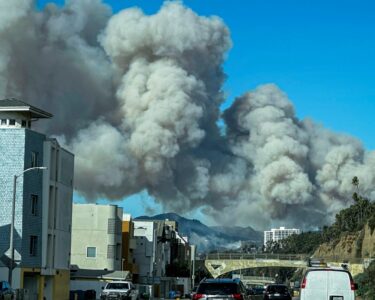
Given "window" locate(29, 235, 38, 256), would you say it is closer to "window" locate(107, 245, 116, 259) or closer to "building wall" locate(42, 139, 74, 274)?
"building wall" locate(42, 139, 74, 274)

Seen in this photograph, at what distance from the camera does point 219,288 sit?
30719 millimetres

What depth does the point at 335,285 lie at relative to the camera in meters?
A: 28.5

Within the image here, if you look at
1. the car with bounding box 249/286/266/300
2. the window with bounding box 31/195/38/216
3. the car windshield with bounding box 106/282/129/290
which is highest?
the window with bounding box 31/195/38/216

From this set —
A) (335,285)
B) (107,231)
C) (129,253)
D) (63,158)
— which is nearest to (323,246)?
(129,253)

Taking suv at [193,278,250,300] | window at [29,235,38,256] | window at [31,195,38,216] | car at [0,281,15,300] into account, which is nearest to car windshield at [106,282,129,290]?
window at [29,235,38,256]

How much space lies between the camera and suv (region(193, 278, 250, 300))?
3023 cm

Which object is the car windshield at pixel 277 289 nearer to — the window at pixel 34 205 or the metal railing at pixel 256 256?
the window at pixel 34 205

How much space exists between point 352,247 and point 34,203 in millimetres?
92778

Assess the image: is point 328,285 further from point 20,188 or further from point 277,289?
point 20,188

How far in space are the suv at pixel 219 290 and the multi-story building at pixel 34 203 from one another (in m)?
32.5

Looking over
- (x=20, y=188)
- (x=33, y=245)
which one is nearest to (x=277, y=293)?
(x=33, y=245)

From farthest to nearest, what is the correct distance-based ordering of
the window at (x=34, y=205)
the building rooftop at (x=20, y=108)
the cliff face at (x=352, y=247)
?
the cliff face at (x=352, y=247) < the building rooftop at (x=20, y=108) < the window at (x=34, y=205)

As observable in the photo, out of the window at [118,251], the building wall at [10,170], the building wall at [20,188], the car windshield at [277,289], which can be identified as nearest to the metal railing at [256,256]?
the window at [118,251]

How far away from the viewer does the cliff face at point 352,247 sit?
134 m
